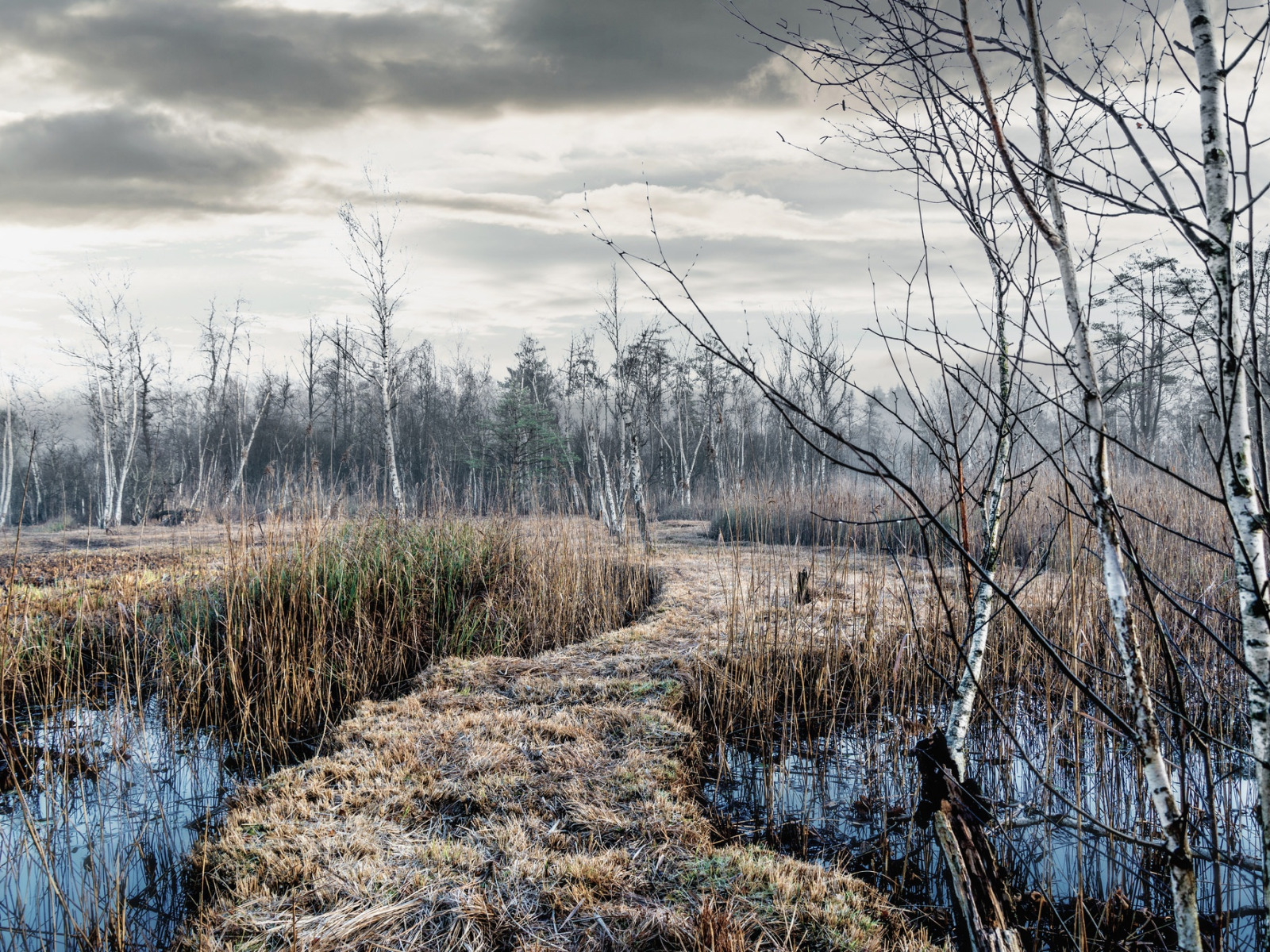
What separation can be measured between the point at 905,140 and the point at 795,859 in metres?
2.53

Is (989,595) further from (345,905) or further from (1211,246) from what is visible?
(345,905)

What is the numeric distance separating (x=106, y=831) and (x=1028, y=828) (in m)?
4.00

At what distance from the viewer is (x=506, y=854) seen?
2.45 m

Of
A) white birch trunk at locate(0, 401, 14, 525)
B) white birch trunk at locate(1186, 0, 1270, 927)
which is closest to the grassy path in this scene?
white birch trunk at locate(1186, 0, 1270, 927)

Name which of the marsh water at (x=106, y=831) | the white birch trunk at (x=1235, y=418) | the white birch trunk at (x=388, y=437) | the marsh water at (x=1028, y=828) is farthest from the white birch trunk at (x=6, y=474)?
the white birch trunk at (x=1235, y=418)

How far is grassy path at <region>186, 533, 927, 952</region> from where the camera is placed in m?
2.06

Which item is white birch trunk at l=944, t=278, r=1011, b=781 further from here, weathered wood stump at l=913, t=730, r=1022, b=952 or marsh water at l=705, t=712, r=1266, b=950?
marsh water at l=705, t=712, r=1266, b=950

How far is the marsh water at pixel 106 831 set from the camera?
2293 millimetres

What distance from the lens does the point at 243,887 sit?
2.25 metres

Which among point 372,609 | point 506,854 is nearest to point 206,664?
point 372,609

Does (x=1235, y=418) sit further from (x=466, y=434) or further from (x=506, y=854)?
(x=466, y=434)

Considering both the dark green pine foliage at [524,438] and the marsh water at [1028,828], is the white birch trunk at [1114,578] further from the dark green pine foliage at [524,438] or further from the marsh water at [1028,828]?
the dark green pine foliage at [524,438]

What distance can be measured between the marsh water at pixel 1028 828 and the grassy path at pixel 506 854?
1.04 feet

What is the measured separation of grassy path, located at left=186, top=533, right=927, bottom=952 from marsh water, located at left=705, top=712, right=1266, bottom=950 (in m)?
0.32
